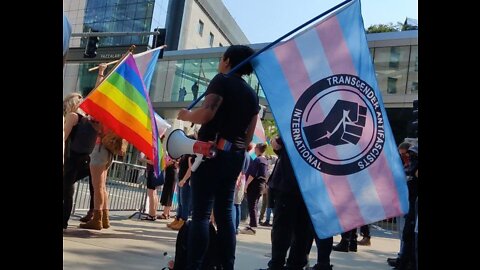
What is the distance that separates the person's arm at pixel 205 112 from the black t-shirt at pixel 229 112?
0.15 ft

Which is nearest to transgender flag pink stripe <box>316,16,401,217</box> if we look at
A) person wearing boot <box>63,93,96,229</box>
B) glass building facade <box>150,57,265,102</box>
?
person wearing boot <box>63,93,96,229</box>

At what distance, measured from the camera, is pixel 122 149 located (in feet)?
18.9

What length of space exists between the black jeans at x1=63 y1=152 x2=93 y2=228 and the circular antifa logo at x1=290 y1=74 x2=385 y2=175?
295 centimetres

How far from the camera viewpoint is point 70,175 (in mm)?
5125

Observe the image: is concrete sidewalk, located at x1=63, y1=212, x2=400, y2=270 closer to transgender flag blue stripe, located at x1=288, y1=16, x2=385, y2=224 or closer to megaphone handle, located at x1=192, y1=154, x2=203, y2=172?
megaphone handle, located at x1=192, y1=154, x2=203, y2=172

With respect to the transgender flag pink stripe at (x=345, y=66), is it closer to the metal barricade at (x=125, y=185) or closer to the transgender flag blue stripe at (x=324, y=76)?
the transgender flag blue stripe at (x=324, y=76)

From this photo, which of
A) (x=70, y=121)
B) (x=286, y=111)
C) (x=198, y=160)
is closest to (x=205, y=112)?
(x=198, y=160)

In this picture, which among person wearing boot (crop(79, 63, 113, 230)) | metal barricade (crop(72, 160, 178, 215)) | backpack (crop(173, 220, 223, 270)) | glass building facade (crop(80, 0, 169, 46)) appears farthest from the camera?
glass building facade (crop(80, 0, 169, 46))

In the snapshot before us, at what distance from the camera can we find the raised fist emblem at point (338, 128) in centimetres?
316

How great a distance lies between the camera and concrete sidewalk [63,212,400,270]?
13.1ft
